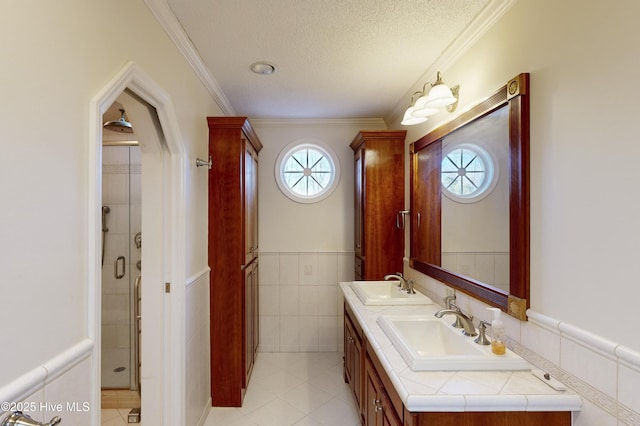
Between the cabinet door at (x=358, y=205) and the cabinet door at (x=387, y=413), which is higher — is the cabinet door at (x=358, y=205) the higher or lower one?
the higher one

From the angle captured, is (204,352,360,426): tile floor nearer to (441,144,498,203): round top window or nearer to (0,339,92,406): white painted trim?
(0,339,92,406): white painted trim

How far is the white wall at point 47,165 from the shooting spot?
77cm

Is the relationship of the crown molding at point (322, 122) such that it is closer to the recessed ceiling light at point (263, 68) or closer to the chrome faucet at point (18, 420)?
the recessed ceiling light at point (263, 68)

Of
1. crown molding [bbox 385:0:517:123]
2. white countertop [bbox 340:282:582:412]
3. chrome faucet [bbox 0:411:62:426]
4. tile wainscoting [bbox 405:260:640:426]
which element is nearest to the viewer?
chrome faucet [bbox 0:411:62:426]

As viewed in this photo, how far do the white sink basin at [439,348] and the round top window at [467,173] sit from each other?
0.71m

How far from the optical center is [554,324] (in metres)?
1.15

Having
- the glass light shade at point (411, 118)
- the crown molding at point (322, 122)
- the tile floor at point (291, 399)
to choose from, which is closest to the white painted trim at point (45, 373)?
the tile floor at point (291, 399)

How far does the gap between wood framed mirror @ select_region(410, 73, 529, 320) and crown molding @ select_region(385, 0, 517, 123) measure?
0.38 metres

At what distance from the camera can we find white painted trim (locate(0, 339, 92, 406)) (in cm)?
76

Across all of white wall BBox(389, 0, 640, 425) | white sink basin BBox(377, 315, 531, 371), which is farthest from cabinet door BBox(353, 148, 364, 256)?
white wall BBox(389, 0, 640, 425)

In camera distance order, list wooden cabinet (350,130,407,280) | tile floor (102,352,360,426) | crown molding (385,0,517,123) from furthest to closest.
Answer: wooden cabinet (350,130,407,280), tile floor (102,352,360,426), crown molding (385,0,517,123)

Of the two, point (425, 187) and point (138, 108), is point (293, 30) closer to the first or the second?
point (138, 108)

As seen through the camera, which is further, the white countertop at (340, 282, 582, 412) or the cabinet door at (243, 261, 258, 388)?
the cabinet door at (243, 261, 258, 388)

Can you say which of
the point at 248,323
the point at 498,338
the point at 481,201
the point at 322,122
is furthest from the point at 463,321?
the point at 322,122
